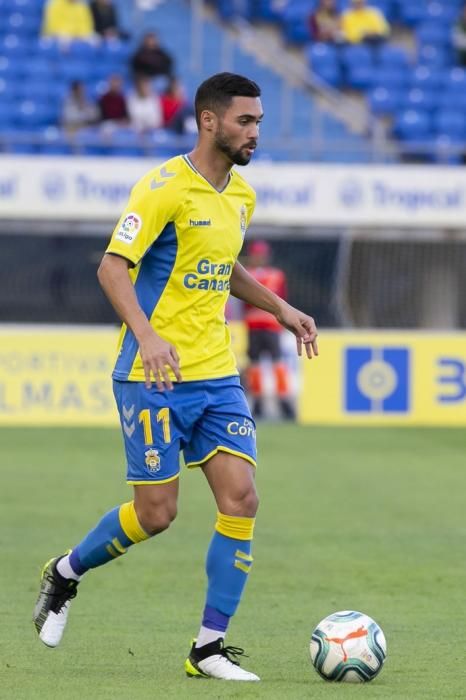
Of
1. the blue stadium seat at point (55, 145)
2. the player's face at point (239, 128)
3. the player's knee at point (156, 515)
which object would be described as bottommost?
the player's knee at point (156, 515)

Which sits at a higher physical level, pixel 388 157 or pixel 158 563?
pixel 388 157

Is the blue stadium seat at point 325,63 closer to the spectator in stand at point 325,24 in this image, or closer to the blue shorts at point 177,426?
the spectator in stand at point 325,24

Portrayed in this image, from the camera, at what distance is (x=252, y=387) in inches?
742

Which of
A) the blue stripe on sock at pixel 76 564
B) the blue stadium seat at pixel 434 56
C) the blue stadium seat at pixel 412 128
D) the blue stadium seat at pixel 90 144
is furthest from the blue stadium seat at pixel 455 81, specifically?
the blue stripe on sock at pixel 76 564

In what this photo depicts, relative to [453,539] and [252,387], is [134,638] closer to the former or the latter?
[453,539]

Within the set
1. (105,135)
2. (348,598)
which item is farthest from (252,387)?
(348,598)

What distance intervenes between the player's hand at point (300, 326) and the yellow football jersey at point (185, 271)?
15.6 inches

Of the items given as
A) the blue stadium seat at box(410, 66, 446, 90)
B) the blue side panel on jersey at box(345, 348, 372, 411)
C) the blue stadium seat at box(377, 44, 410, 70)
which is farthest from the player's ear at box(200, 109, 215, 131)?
the blue stadium seat at box(377, 44, 410, 70)

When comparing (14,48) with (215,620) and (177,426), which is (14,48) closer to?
(177,426)

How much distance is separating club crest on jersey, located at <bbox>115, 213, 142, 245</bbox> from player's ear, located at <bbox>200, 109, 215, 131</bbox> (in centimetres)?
47

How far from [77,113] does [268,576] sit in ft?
40.9

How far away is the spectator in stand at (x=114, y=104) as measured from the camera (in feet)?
64.0

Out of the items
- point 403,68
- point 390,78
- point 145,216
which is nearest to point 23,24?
point 390,78

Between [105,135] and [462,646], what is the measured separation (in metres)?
13.9
